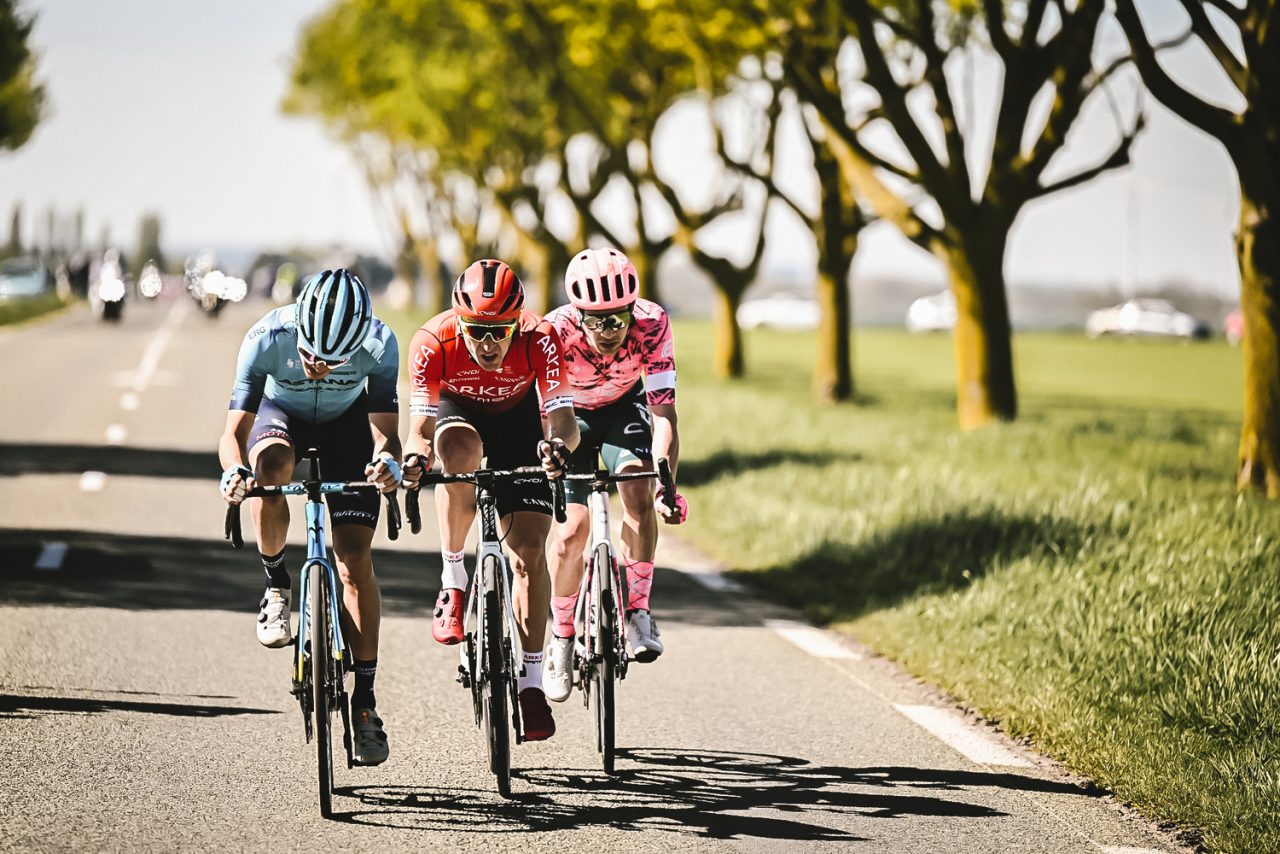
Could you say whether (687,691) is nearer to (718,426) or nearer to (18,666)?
(18,666)

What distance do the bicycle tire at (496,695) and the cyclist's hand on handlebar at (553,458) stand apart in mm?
480

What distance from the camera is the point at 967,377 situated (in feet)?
63.2

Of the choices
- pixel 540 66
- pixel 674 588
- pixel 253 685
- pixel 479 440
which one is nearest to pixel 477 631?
pixel 479 440

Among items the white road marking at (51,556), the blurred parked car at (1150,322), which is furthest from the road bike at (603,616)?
the blurred parked car at (1150,322)

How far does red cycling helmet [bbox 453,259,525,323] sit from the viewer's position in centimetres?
627

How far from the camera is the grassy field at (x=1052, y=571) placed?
6832mm

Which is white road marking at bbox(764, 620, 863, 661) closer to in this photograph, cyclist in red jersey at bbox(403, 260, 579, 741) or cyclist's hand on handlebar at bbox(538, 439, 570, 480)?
cyclist in red jersey at bbox(403, 260, 579, 741)

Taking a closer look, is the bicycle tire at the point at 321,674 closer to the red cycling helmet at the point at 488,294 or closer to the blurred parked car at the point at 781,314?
the red cycling helmet at the point at 488,294

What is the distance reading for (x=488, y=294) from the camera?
6.26m

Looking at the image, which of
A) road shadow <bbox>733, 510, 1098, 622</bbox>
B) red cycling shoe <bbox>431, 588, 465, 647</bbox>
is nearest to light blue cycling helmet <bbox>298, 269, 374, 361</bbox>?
red cycling shoe <bbox>431, 588, 465, 647</bbox>

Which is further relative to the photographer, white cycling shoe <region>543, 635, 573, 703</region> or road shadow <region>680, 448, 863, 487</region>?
road shadow <region>680, 448, 863, 487</region>

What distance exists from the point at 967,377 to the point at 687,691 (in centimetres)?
1183

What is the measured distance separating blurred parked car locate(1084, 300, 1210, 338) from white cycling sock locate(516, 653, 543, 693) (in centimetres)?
7720

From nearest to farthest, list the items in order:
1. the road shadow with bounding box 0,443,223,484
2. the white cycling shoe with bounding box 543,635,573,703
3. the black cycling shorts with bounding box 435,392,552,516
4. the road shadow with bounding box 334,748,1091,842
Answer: the road shadow with bounding box 334,748,1091,842 < the black cycling shorts with bounding box 435,392,552,516 < the white cycling shoe with bounding box 543,635,573,703 < the road shadow with bounding box 0,443,223,484
